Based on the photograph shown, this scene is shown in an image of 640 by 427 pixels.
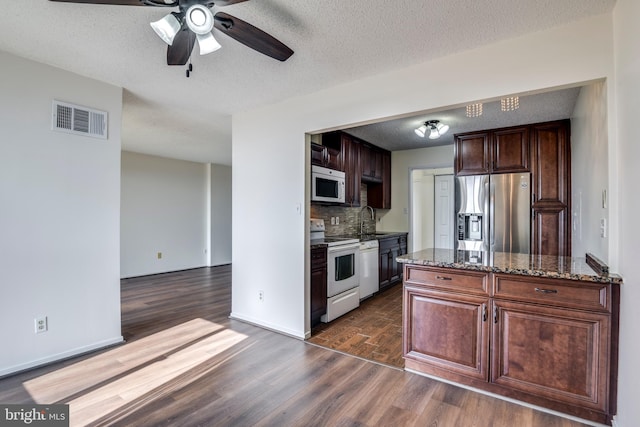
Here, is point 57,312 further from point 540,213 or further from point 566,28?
point 540,213

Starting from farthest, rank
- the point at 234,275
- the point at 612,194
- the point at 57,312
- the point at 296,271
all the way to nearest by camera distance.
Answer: the point at 234,275
the point at 296,271
the point at 57,312
the point at 612,194

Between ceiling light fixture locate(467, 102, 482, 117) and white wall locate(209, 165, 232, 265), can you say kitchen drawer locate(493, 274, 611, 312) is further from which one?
white wall locate(209, 165, 232, 265)

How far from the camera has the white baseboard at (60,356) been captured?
7.63 feet

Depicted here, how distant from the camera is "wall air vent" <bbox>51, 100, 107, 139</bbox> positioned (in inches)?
100

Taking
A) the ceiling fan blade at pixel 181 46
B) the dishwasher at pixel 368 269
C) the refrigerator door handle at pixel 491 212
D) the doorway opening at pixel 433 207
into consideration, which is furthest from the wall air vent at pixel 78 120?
the doorway opening at pixel 433 207

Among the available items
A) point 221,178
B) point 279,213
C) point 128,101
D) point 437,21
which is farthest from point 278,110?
point 221,178

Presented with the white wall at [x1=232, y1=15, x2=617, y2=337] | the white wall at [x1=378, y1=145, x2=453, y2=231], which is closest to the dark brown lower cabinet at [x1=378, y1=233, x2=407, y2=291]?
the white wall at [x1=378, y1=145, x2=453, y2=231]

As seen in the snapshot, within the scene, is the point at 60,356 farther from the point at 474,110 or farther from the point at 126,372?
the point at 474,110

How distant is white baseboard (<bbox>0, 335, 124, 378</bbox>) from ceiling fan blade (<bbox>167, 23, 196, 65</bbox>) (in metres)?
2.47

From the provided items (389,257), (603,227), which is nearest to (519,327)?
(603,227)

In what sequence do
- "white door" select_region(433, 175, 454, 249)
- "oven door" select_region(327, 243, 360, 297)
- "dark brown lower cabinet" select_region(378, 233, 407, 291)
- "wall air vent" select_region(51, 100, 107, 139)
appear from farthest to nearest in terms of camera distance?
1. "white door" select_region(433, 175, 454, 249)
2. "dark brown lower cabinet" select_region(378, 233, 407, 291)
3. "oven door" select_region(327, 243, 360, 297)
4. "wall air vent" select_region(51, 100, 107, 139)

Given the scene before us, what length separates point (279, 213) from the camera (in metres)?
3.29

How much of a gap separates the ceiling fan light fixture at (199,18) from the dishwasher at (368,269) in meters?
3.09

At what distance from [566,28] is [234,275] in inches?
142
